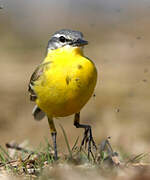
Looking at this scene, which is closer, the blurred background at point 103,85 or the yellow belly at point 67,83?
the yellow belly at point 67,83

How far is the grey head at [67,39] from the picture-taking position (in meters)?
6.63

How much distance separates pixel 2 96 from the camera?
13.2 m

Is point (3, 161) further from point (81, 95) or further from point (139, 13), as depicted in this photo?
point (139, 13)

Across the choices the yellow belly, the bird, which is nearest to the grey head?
the bird

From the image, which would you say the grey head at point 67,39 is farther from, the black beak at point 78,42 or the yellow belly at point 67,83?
the yellow belly at point 67,83

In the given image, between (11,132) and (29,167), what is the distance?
19.3 feet

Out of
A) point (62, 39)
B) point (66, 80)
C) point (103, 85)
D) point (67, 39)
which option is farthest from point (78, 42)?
point (103, 85)

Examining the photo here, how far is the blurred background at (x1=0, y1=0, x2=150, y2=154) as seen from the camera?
34.9ft

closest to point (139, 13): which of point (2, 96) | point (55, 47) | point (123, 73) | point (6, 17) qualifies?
point (6, 17)

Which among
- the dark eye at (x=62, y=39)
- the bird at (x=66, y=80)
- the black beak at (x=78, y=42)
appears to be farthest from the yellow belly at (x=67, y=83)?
the dark eye at (x=62, y=39)

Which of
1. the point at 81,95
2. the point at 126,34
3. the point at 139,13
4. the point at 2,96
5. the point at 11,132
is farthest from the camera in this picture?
the point at 139,13

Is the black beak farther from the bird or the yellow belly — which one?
the yellow belly

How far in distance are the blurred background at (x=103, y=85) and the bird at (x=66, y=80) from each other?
0.49 metres

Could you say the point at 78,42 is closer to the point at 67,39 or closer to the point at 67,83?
the point at 67,39
